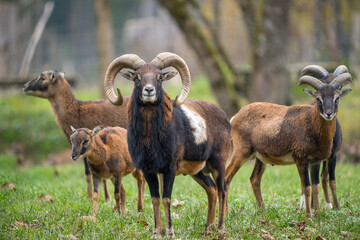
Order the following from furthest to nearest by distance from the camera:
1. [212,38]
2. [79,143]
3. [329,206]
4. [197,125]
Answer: [212,38] → [329,206] → [79,143] → [197,125]

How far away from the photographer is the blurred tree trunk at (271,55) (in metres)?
17.4

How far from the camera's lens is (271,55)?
58.0ft

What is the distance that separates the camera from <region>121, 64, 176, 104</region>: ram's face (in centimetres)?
718

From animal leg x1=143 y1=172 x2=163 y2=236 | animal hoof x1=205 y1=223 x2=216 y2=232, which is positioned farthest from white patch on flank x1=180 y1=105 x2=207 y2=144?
animal hoof x1=205 y1=223 x2=216 y2=232

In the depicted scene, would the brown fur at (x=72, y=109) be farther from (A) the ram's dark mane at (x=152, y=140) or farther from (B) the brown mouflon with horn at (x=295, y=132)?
(A) the ram's dark mane at (x=152, y=140)

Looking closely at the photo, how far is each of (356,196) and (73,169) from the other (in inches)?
323

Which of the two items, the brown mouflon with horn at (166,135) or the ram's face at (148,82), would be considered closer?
the ram's face at (148,82)

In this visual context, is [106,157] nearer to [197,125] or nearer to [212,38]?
[197,125]

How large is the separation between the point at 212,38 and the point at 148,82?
1256 cm

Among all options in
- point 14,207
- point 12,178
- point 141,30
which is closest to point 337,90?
point 14,207

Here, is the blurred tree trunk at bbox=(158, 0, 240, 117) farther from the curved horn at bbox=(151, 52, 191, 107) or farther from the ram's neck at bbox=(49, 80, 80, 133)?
the curved horn at bbox=(151, 52, 191, 107)

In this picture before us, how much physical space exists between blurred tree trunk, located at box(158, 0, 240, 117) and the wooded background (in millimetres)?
32

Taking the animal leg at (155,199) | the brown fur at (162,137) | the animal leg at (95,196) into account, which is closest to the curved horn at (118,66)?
the brown fur at (162,137)

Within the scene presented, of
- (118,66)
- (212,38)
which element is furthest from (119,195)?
(212,38)
